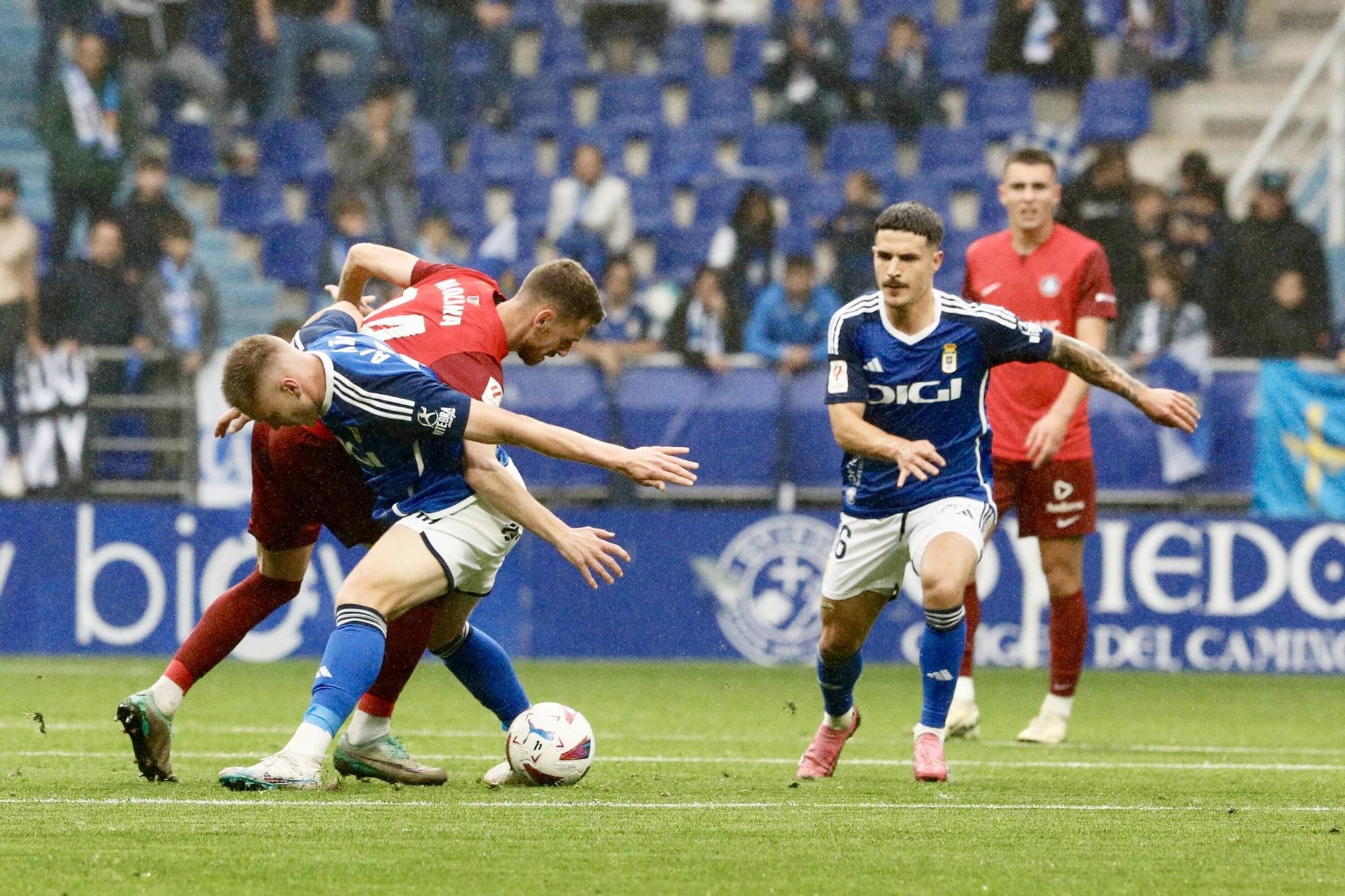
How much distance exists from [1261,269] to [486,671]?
867 centimetres

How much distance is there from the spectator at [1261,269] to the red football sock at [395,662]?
28.3 feet

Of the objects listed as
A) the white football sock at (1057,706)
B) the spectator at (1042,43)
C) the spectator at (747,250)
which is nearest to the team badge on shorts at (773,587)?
the spectator at (747,250)

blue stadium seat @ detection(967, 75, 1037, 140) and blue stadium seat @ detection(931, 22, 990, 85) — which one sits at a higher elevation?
blue stadium seat @ detection(931, 22, 990, 85)

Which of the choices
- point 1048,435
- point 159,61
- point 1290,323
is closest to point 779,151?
point 1290,323

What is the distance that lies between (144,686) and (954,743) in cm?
459

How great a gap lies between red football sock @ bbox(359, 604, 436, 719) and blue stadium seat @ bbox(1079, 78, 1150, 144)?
11.6 metres

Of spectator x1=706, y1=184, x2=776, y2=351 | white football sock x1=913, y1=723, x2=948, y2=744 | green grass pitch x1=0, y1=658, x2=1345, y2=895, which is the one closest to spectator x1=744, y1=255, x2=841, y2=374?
spectator x1=706, y1=184, x2=776, y2=351

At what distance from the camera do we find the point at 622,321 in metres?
13.6

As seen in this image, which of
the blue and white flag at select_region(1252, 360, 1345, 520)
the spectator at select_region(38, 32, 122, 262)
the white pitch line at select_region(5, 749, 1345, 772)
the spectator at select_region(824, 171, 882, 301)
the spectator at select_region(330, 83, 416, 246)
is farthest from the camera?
the spectator at select_region(330, 83, 416, 246)

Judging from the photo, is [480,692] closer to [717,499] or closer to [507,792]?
[507,792]

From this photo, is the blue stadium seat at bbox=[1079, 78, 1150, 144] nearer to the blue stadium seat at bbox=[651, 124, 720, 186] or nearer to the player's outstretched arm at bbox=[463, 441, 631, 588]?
the blue stadium seat at bbox=[651, 124, 720, 186]

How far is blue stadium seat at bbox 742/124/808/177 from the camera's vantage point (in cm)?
1656

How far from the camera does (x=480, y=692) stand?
6.32m

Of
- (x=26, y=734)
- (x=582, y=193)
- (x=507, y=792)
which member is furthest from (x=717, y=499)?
(x=507, y=792)
